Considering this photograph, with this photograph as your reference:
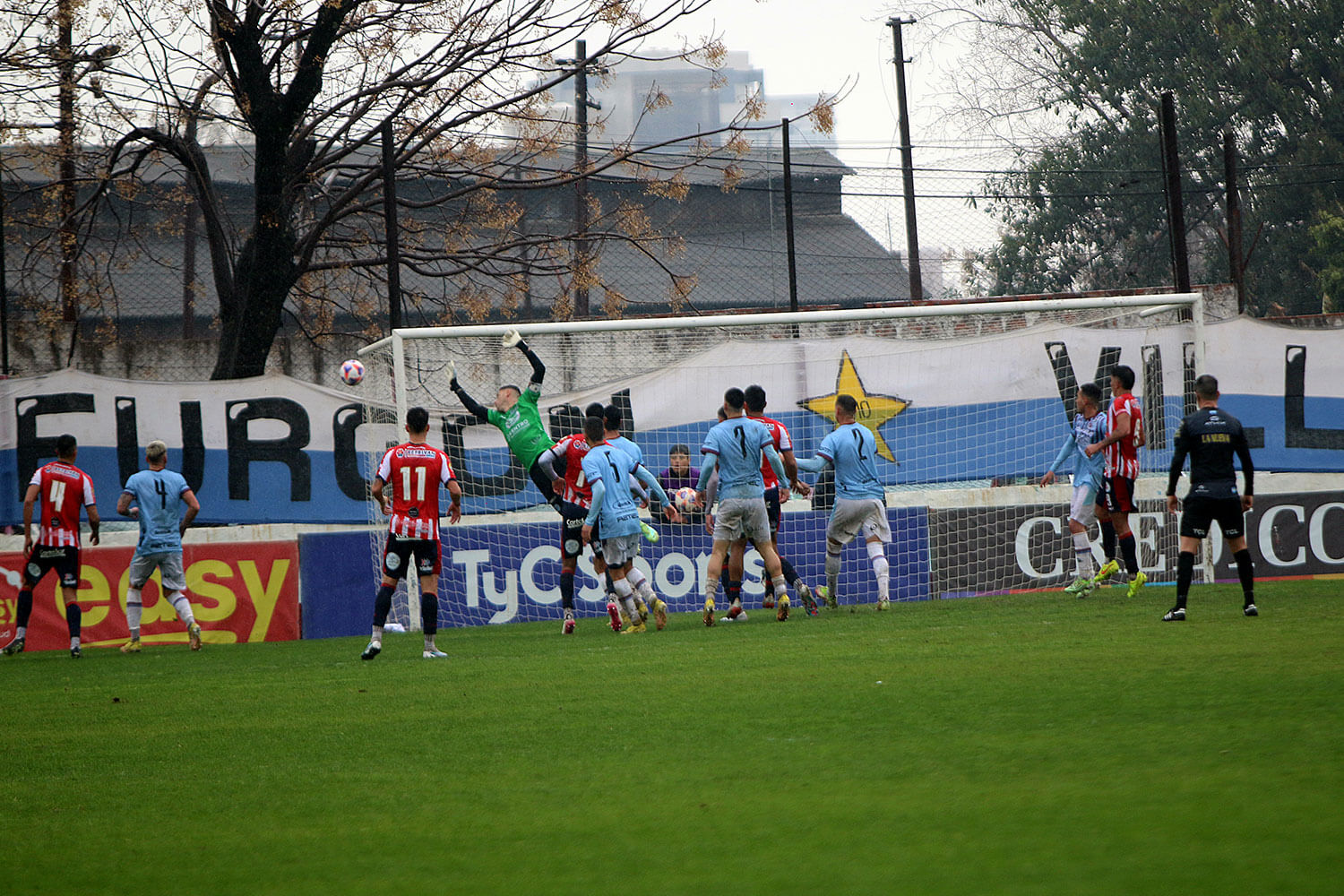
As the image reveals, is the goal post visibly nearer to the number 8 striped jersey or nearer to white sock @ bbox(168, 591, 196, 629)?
white sock @ bbox(168, 591, 196, 629)

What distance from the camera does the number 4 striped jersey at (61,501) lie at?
12.2 meters

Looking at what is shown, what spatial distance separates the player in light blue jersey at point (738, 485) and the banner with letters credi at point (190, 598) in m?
5.09

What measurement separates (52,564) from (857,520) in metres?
7.89

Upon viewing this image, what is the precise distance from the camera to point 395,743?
6070 millimetres

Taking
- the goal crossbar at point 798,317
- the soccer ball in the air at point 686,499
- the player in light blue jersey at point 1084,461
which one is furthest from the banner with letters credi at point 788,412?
the player in light blue jersey at point 1084,461

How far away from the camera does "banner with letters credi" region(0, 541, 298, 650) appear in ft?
44.0

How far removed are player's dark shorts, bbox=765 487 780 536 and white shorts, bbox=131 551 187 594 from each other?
587 centimetres

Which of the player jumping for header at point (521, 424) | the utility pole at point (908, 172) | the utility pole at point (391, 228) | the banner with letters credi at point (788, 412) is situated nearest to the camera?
the player jumping for header at point (521, 424)

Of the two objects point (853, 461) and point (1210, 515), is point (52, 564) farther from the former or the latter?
point (1210, 515)

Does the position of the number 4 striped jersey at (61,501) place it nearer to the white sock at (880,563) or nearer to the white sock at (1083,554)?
the white sock at (880,563)

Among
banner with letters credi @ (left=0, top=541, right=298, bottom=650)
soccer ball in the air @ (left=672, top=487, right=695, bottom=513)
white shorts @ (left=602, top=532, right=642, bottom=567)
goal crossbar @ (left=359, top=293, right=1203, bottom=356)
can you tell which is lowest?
banner with letters credi @ (left=0, top=541, right=298, bottom=650)

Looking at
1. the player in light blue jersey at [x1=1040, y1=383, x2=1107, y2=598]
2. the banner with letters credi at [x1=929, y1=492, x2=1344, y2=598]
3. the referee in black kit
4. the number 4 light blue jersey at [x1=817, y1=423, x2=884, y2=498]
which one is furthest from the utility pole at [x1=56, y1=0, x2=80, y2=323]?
the referee in black kit

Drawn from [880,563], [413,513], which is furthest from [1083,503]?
[413,513]

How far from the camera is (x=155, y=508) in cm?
1223
